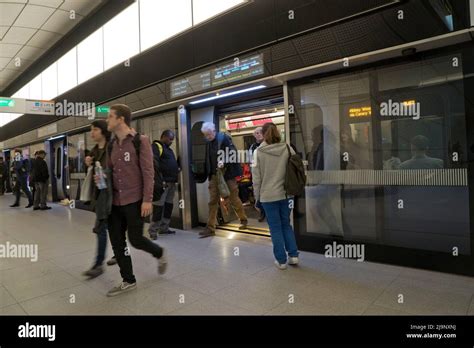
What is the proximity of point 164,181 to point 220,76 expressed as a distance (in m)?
1.92

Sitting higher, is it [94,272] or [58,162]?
[58,162]

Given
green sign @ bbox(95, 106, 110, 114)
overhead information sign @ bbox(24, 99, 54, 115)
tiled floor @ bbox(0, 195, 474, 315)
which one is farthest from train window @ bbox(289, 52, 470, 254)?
overhead information sign @ bbox(24, 99, 54, 115)

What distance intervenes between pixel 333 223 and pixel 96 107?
6.43 meters

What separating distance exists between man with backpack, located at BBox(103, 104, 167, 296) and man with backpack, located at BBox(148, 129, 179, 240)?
194 cm

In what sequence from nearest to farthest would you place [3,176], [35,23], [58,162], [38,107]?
[35,23] < [38,107] < [58,162] < [3,176]

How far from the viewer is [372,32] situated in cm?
316

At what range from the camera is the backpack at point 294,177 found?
3297mm

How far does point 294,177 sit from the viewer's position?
331cm

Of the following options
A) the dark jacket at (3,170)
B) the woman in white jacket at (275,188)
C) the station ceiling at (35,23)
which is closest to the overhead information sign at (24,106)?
the station ceiling at (35,23)

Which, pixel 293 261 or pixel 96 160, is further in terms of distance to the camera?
pixel 293 261

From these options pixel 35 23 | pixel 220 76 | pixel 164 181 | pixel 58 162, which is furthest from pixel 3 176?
pixel 220 76

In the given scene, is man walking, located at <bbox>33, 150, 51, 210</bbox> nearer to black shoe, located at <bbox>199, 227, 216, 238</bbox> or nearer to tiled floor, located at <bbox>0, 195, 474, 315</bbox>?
tiled floor, located at <bbox>0, 195, 474, 315</bbox>

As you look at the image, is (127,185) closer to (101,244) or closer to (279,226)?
(101,244)
